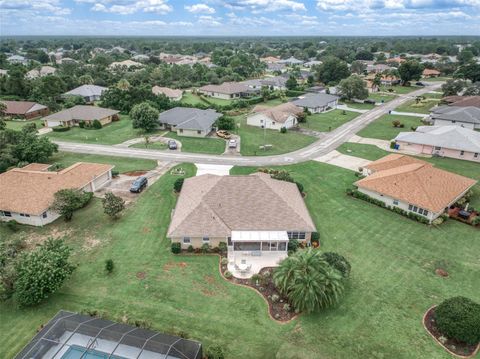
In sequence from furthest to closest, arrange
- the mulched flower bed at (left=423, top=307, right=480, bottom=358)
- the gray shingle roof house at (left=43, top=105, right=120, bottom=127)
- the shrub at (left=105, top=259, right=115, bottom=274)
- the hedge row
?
the gray shingle roof house at (left=43, top=105, right=120, bottom=127)
the hedge row
the shrub at (left=105, top=259, right=115, bottom=274)
the mulched flower bed at (left=423, top=307, right=480, bottom=358)

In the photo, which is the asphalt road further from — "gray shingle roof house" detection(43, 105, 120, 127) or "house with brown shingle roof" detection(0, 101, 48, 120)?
"house with brown shingle roof" detection(0, 101, 48, 120)

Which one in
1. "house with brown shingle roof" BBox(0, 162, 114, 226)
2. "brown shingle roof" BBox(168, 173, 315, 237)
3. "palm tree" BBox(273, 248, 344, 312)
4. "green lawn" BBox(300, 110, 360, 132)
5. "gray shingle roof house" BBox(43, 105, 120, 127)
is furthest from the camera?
"green lawn" BBox(300, 110, 360, 132)

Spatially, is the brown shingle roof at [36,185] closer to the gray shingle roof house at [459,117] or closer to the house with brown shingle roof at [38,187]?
the house with brown shingle roof at [38,187]

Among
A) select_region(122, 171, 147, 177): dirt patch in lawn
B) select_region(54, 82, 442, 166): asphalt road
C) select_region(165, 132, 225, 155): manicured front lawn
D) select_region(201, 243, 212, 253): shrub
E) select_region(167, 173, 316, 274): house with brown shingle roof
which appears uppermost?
select_region(167, 173, 316, 274): house with brown shingle roof

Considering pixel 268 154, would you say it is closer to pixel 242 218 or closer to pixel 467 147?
pixel 242 218

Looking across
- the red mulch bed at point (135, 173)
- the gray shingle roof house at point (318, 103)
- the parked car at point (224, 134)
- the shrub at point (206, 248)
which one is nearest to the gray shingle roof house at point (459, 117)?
the gray shingle roof house at point (318, 103)

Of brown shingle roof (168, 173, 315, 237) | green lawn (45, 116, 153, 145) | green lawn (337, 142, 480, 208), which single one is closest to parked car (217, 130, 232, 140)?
green lawn (45, 116, 153, 145)

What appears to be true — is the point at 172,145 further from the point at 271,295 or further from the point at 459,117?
the point at 459,117

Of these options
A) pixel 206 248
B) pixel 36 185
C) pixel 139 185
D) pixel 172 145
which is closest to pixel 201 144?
pixel 172 145
